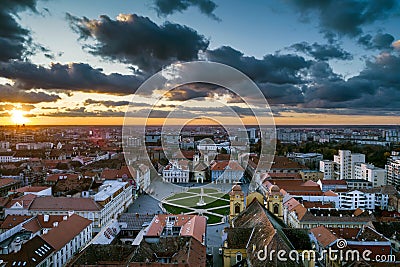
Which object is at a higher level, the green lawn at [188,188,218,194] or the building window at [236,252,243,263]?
the building window at [236,252,243,263]

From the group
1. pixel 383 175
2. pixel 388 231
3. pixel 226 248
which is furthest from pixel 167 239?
pixel 383 175

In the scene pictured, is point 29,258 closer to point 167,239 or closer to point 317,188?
point 167,239

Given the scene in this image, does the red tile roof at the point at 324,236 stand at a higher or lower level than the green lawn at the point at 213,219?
higher

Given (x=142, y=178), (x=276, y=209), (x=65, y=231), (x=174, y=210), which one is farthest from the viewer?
(x=142, y=178)

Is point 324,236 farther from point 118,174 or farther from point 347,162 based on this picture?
point 347,162

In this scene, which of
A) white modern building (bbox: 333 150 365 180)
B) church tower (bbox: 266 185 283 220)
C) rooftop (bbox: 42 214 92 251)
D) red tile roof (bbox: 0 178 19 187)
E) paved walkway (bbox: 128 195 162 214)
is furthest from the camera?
white modern building (bbox: 333 150 365 180)

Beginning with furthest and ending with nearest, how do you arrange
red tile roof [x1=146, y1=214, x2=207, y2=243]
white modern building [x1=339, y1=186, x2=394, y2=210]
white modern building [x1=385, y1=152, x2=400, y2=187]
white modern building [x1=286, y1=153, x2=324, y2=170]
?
white modern building [x1=286, y1=153, x2=324, y2=170] → white modern building [x1=385, y1=152, x2=400, y2=187] → white modern building [x1=339, y1=186, x2=394, y2=210] → red tile roof [x1=146, y1=214, x2=207, y2=243]

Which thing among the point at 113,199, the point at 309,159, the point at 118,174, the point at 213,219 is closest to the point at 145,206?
the point at 113,199

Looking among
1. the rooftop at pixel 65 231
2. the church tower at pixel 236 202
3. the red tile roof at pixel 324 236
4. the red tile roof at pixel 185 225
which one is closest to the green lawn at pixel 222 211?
the church tower at pixel 236 202

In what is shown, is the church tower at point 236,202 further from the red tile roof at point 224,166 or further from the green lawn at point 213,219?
the red tile roof at point 224,166

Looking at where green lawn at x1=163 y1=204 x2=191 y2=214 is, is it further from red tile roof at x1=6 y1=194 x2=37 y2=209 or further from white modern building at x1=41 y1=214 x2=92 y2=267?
red tile roof at x1=6 y1=194 x2=37 y2=209

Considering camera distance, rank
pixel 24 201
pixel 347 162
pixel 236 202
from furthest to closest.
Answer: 1. pixel 347 162
2. pixel 24 201
3. pixel 236 202

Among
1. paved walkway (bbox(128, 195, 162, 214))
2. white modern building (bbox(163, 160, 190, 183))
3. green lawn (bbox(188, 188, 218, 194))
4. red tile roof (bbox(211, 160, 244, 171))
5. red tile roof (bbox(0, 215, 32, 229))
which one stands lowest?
paved walkway (bbox(128, 195, 162, 214))

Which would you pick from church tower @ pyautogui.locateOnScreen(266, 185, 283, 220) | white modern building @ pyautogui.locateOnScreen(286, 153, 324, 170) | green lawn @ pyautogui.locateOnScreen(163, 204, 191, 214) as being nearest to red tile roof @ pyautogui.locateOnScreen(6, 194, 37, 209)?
green lawn @ pyautogui.locateOnScreen(163, 204, 191, 214)
